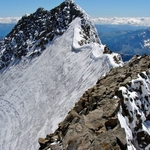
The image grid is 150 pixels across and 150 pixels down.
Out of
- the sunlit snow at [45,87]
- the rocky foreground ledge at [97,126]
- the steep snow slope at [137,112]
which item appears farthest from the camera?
the sunlit snow at [45,87]

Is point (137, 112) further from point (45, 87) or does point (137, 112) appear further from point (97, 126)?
point (45, 87)

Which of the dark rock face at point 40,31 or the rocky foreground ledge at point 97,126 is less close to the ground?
the dark rock face at point 40,31

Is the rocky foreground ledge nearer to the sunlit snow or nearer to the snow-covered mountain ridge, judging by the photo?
the sunlit snow

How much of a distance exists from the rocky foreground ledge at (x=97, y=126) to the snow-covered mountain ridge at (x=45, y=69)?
35.1 feet

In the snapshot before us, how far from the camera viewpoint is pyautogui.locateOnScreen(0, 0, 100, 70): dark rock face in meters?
67.6

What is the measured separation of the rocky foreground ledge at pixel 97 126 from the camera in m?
12.6

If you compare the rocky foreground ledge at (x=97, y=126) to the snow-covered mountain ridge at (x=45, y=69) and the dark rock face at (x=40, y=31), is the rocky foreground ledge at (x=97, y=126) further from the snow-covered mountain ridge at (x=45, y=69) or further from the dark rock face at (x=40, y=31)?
the dark rock face at (x=40, y=31)

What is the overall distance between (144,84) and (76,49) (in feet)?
106

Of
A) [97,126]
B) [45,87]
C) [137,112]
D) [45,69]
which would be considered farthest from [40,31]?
[97,126]

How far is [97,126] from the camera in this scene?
1500cm

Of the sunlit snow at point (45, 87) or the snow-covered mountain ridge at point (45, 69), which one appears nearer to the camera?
the sunlit snow at point (45, 87)

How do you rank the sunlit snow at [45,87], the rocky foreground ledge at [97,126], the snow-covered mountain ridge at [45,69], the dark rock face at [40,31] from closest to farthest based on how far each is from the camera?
the rocky foreground ledge at [97,126] → the sunlit snow at [45,87] → the snow-covered mountain ridge at [45,69] → the dark rock face at [40,31]

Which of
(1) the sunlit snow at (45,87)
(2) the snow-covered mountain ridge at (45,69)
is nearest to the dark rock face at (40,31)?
(2) the snow-covered mountain ridge at (45,69)

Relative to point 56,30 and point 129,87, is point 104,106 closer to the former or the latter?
point 129,87
